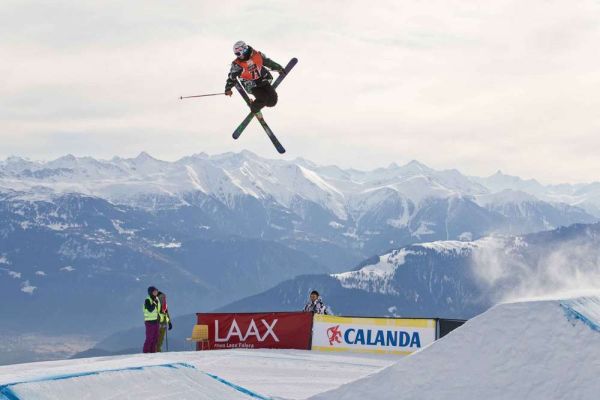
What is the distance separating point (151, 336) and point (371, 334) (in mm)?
8241

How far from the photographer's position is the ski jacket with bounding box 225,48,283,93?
17.6 metres

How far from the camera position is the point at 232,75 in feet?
59.8

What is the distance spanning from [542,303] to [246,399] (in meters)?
5.44

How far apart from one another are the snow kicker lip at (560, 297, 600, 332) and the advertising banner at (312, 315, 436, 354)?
677 inches

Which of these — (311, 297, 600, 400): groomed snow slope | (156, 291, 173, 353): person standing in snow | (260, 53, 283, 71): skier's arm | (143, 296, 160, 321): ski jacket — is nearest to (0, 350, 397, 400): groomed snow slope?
(311, 297, 600, 400): groomed snow slope

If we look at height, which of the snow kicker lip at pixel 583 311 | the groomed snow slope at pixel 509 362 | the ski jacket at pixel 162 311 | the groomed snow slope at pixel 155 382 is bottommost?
the groomed snow slope at pixel 155 382

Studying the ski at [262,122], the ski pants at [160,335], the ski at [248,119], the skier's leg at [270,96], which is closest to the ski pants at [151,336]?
the ski pants at [160,335]

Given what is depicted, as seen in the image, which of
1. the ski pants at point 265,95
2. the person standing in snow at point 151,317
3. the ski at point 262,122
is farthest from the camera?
the person standing in snow at point 151,317

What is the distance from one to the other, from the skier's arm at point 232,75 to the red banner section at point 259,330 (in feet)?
44.6

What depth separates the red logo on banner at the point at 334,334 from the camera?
30.2m

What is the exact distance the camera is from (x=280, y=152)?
20.1 m

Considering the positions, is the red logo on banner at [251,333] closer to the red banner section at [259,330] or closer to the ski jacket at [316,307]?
the red banner section at [259,330]

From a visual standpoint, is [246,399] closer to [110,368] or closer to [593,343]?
[110,368]

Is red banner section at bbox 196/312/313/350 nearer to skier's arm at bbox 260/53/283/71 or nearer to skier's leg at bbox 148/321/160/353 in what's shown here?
skier's leg at bbox 148/321/160/353
